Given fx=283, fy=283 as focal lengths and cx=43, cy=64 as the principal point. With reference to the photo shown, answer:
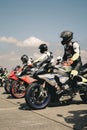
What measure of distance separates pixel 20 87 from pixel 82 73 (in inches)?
150

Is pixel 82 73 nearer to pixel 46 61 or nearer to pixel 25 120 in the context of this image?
pixel 46 61

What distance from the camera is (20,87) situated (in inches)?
442

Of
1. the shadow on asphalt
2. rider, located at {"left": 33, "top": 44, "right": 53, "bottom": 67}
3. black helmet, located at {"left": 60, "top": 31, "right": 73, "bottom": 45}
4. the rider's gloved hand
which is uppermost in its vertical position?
black helmet, located at {"left": 60, "top": 31, "right": 73, "bottom": 45}

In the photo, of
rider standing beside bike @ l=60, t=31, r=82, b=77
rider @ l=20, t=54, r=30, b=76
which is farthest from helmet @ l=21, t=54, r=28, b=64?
rider standing beside bike @ l=60, t=31, r=82, b=77

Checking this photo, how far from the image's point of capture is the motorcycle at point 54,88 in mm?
7703

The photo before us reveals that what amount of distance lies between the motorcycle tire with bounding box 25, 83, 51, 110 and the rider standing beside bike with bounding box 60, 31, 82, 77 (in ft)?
3.44

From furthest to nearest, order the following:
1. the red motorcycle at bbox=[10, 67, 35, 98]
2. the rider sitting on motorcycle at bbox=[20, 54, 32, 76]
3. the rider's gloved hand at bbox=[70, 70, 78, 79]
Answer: the rider sitting on motorcycle at bbox=[20, 54, 32, 76] < the red motorcycle at bbox=[10, 67, 35, 98] < the rider's gloved hand at bbox=[70, 70, 78, 79]

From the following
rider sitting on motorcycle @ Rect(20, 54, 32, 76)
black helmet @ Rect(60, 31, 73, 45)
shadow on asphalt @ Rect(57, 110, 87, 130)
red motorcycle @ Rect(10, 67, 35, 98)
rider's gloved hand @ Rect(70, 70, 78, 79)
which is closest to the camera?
shadow on asphalt @ Rect(57, 110, 87, 130)

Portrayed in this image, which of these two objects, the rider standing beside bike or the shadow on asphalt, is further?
the rider standing beside bike

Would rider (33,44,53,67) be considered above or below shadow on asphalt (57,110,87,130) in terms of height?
above

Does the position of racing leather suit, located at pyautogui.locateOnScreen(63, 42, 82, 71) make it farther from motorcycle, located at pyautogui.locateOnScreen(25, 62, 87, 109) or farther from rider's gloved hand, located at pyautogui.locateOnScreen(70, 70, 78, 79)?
motorcycle, located at pyautogui.locateOnScreen(25, 62, 87, 109)

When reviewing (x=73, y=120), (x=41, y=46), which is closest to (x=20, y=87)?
(x=41, y=46)

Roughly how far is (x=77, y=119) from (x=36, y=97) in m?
2.05

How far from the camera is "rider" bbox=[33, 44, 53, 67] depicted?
846 centimetres
